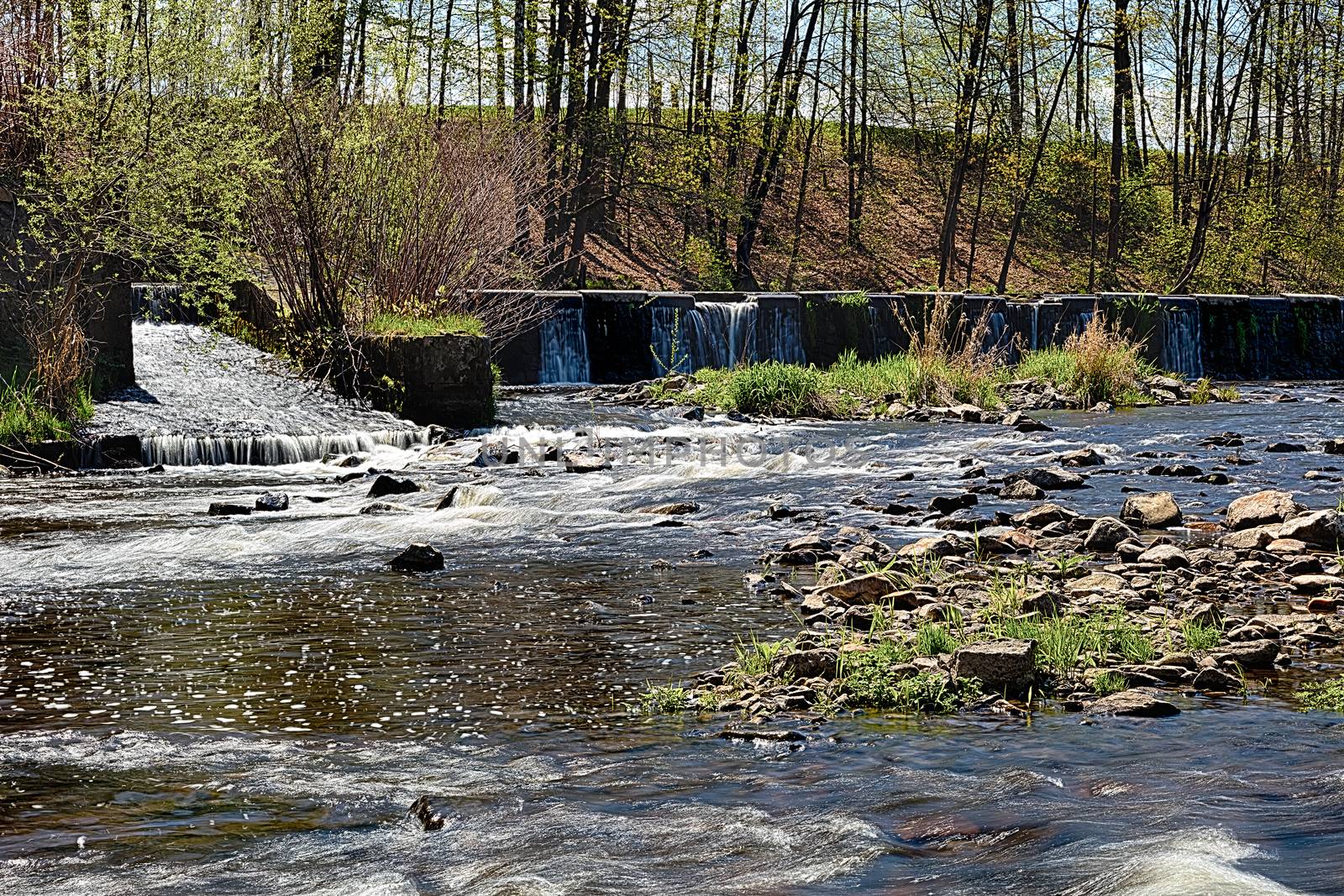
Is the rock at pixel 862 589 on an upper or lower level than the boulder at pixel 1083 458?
lower

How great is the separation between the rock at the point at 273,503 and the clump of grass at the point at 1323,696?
6.66 meters

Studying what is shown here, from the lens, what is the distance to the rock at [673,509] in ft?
30.6

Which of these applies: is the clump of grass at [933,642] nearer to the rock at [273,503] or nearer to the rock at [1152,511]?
the rock at [1152,511]

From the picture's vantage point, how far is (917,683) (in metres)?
4.91

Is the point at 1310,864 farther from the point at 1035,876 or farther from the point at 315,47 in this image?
the point at 315,47

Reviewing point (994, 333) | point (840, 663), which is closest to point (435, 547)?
point (840, 663)

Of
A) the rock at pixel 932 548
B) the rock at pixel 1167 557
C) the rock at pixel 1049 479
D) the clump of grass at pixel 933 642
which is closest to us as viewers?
the clump of grass at pixel 933 642

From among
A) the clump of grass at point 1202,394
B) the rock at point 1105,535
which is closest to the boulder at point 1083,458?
the rock at point 1105,535

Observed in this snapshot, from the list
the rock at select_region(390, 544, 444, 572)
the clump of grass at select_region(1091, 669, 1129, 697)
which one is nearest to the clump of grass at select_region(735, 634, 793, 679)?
the clump of grass at select_region(1091, 669, 1129, 697)

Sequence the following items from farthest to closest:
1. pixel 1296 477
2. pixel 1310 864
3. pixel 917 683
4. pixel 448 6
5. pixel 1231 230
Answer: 1. pixel 1231 230
2. pixel 448 6
3. pixel 1296 477
4. pixel 917 683
5. pixel 1310 864

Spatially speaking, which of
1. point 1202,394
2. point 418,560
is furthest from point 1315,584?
point 1202,394

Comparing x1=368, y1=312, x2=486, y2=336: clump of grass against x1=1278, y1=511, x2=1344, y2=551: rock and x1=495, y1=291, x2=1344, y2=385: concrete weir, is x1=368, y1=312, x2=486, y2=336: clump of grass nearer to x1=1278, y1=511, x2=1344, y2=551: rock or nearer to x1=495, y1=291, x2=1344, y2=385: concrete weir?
x1=495, y1=291, x2=1344, y2=385: concrete weir

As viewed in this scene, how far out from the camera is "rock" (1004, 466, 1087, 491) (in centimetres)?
1017

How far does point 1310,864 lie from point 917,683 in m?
1.65
